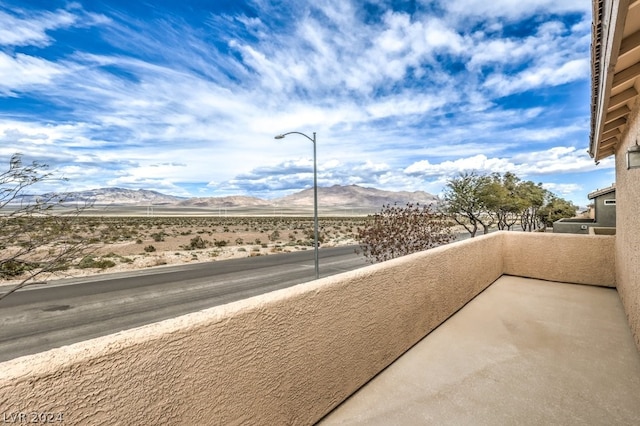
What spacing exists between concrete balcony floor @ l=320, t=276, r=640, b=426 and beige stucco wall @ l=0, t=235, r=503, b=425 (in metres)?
0.42

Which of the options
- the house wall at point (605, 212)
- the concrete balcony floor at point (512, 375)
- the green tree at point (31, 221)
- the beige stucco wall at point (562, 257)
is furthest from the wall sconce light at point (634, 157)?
the house wall at point (605, 212)

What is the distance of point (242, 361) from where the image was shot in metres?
2.91

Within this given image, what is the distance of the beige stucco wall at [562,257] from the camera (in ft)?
31.6

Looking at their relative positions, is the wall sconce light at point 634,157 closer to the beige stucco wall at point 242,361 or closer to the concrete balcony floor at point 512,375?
the concrete balcony floor at point 512,375

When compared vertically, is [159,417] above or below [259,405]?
above

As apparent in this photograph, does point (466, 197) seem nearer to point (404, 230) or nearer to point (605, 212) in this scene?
point (605, 212)

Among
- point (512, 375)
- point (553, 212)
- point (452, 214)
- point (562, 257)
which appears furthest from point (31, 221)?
point (553, 212)

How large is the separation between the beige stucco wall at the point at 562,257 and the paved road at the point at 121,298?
9715 millimetres

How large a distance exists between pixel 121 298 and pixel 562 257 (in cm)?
1671

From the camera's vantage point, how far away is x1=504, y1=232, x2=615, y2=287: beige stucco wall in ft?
31.6

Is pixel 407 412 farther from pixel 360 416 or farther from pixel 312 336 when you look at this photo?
pixel 312 336

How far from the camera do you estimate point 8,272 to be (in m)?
5.39

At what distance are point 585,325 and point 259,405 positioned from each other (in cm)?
682

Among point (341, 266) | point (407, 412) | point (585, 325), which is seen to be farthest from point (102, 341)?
point (341, 266)
